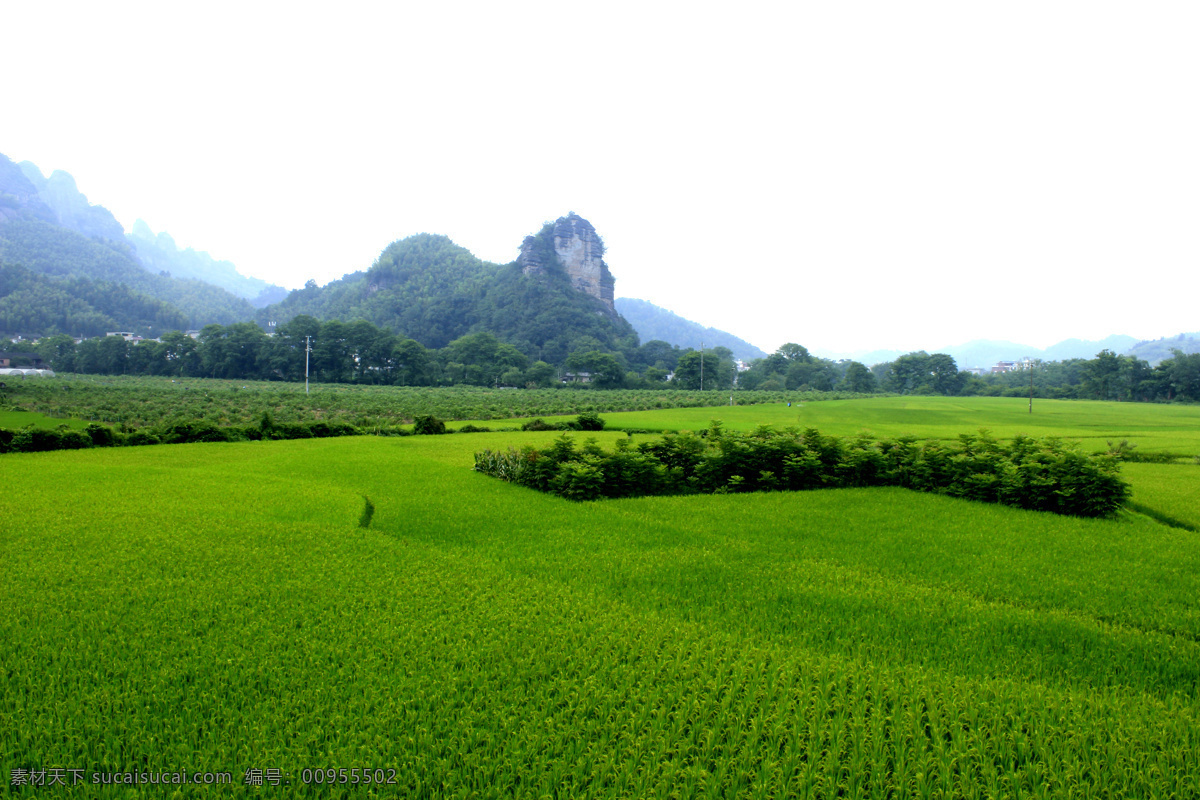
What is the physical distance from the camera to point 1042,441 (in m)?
13.7

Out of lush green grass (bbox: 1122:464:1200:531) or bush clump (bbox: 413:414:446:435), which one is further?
bush clump (bbox: 413:414:446:435)

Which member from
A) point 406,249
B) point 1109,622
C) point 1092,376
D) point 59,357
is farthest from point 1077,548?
point 406,249

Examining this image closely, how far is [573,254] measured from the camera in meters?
161

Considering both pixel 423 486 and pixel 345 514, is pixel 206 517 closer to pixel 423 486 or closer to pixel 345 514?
pixel 345 514

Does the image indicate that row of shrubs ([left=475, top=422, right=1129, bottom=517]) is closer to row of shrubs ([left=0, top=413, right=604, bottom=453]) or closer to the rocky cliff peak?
row of shrubs ([left=0, top=413, right=604, bottom=453])

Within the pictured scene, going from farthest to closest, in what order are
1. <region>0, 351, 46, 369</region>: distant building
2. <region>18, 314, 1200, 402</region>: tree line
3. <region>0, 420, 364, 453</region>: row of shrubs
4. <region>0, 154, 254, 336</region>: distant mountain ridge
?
<region>0, 154, 254, 336</region>: distant mountain ridge
<region>18, 314, 1200, 402</region>: tree line
<region>0, 351, 46, 369</region>: distant building
<region>0, 420, 364, 453</region>: row of shrubs

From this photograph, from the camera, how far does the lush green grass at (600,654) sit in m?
3.60

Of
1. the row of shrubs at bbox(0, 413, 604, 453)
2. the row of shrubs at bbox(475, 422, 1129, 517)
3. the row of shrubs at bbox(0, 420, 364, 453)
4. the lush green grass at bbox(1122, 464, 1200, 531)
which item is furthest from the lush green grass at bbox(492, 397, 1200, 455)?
the row of shrubs at bbox(0, 420, 364, 453)

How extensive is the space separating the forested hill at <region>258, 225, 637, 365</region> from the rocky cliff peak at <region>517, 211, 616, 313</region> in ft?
6.84

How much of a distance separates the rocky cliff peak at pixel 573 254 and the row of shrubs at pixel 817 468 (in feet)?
474

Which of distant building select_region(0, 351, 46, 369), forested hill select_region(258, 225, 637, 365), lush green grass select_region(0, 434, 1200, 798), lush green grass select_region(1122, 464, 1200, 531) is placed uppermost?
forested hill select_region(258, 225, 637, 365)

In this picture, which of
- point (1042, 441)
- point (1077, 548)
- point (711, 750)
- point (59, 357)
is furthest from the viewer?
point (59, 357)

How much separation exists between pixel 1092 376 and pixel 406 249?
166653 mm

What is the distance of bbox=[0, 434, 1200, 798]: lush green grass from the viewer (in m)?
3.60
